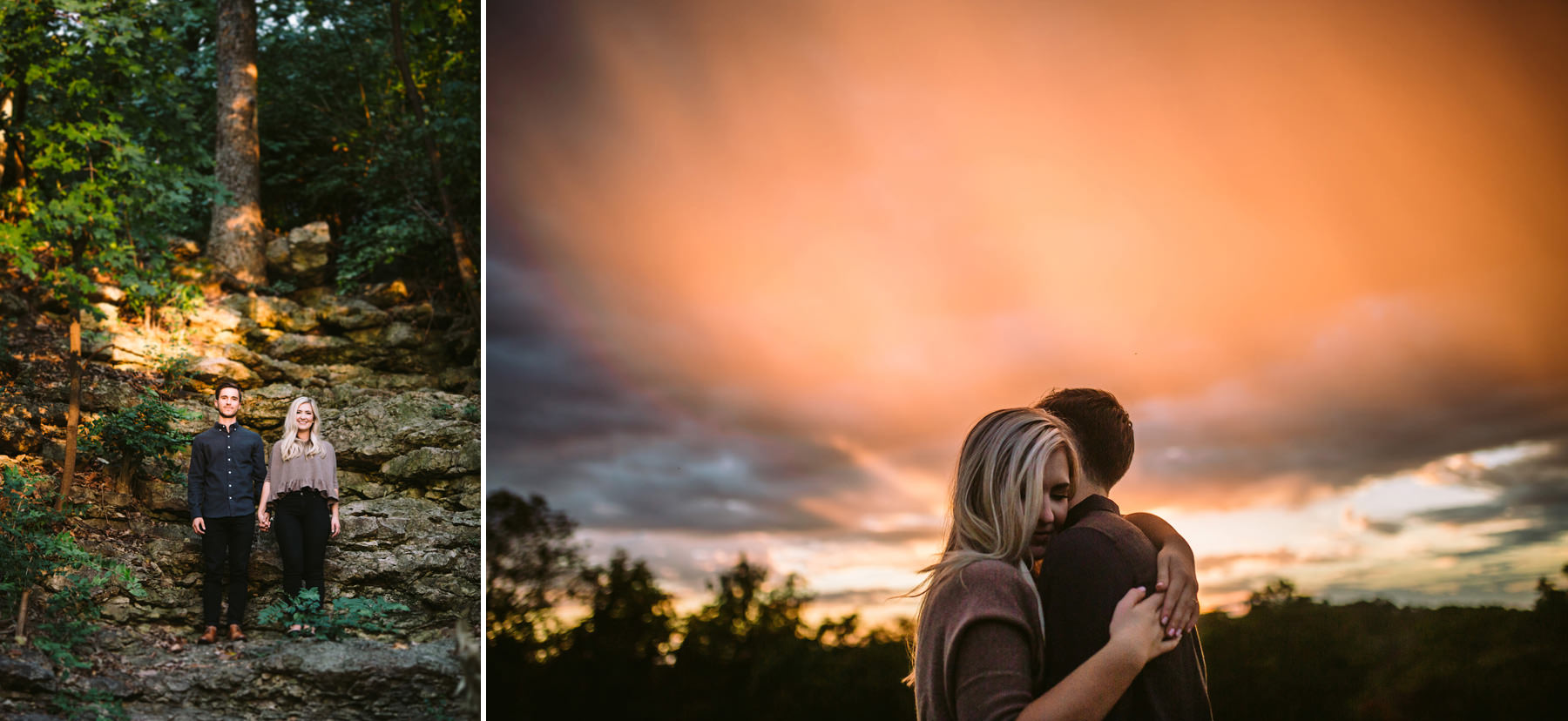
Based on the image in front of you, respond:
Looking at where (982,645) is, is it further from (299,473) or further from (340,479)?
(340,479)

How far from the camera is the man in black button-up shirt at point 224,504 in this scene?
13.8ft

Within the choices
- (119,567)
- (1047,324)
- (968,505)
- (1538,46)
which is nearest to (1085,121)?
(1047,324)

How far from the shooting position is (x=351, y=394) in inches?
228

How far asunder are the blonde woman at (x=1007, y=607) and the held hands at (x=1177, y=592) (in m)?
0.02

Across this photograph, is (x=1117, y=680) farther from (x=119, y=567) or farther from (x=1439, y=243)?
(x=119, y=567)

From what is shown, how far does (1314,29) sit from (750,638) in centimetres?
286

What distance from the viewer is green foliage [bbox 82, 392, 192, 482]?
4.80m

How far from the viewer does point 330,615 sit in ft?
14.3

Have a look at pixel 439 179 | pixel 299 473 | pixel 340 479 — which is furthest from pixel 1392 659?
pixel 439 179

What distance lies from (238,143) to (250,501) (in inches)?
145

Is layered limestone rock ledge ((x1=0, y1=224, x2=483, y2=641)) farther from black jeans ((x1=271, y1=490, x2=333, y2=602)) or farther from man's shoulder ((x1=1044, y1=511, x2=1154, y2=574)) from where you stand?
man's shoulder ((x1=1044, y1=511, x2=1154, y2=574))

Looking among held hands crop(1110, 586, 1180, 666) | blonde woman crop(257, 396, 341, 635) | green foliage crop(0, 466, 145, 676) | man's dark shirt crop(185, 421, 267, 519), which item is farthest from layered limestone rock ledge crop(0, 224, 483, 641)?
held hands crop(1110, 586, 1180, 666)

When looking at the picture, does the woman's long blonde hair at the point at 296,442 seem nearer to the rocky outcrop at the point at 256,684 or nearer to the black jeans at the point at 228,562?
the black jeans at the point at 228,562

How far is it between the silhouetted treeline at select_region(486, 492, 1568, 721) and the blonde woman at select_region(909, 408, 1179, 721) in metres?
1.39
